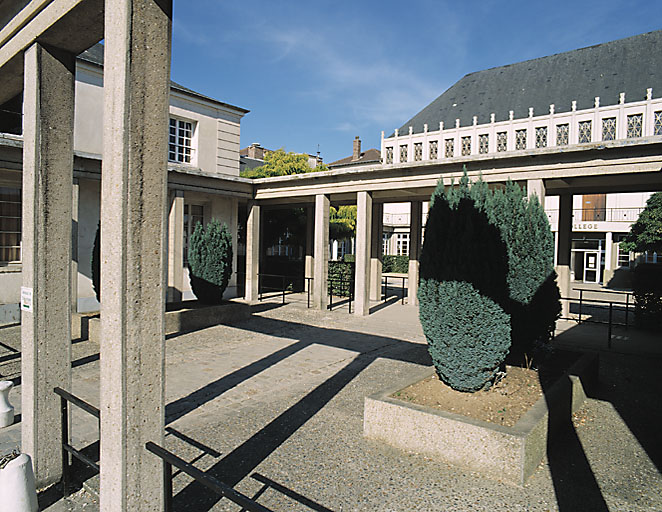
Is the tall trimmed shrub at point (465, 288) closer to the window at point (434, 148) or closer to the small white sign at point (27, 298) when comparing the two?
the small white sign at point (27, 298)

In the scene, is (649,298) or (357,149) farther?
(357,149)

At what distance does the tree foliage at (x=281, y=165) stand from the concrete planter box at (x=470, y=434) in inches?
703

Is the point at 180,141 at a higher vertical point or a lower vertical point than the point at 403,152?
lower

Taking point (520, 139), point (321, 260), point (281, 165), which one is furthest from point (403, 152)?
point (321, 260)

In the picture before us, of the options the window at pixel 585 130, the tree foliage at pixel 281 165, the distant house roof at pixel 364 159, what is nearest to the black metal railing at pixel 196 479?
the tree foliage at pixel 281 165

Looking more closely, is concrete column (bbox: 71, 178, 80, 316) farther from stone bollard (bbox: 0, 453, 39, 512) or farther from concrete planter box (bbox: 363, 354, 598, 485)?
concrete planter box (bbox: 363, 354, 598, 485)

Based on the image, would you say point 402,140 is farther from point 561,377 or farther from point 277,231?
point 561,377

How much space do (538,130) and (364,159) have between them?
18.0 m

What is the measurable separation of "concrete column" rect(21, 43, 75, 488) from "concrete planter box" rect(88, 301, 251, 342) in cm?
563

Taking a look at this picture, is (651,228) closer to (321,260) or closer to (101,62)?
(321,260)

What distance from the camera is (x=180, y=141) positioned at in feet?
45.0

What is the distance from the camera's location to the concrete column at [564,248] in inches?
448

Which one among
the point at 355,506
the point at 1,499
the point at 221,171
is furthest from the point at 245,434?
the point at 221,171

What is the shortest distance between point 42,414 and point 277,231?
48.7 ft
